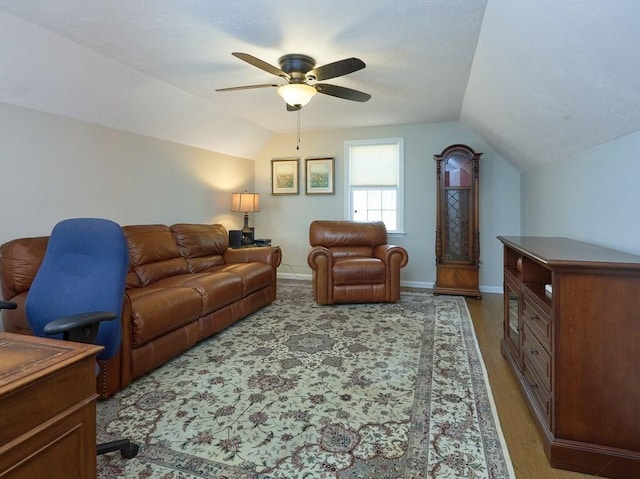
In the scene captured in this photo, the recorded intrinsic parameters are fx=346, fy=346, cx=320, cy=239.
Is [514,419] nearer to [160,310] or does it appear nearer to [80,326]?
[80,326]

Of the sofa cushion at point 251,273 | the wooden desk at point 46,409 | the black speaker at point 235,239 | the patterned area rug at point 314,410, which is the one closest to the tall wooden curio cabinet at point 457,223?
the patterned area rug at point 314,410

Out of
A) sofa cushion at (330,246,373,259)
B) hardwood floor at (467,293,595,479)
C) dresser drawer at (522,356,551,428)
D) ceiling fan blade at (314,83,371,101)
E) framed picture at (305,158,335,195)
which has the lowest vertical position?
hardwood floor at (467,293,595,479)

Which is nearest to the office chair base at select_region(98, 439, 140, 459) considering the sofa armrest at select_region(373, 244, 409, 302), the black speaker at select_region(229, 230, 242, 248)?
the sofa armrest at select_region(373, 244, 409, 302)

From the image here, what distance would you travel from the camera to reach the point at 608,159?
2.12 meters

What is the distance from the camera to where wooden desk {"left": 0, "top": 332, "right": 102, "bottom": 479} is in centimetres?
85

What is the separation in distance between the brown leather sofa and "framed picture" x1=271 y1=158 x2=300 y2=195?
1641 millimetres

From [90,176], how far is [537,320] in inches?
147

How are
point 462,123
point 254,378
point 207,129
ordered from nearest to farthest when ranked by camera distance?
point 254,378, point 207,129, point 462,123

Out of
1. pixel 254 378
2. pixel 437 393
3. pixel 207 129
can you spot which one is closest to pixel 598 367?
pixel 437 393

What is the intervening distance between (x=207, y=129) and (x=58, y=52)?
1986mm

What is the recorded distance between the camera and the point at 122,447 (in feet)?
5.23

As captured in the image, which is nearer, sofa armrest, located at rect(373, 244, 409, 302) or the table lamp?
sofa armrest, located at rect(373, 244, 409, 302)

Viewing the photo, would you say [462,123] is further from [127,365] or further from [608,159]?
[127,365]

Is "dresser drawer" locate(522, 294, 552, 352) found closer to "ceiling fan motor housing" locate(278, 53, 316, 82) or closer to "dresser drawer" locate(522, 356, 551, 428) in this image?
"dresser drawer" locate(522, 356, 551, 428)
